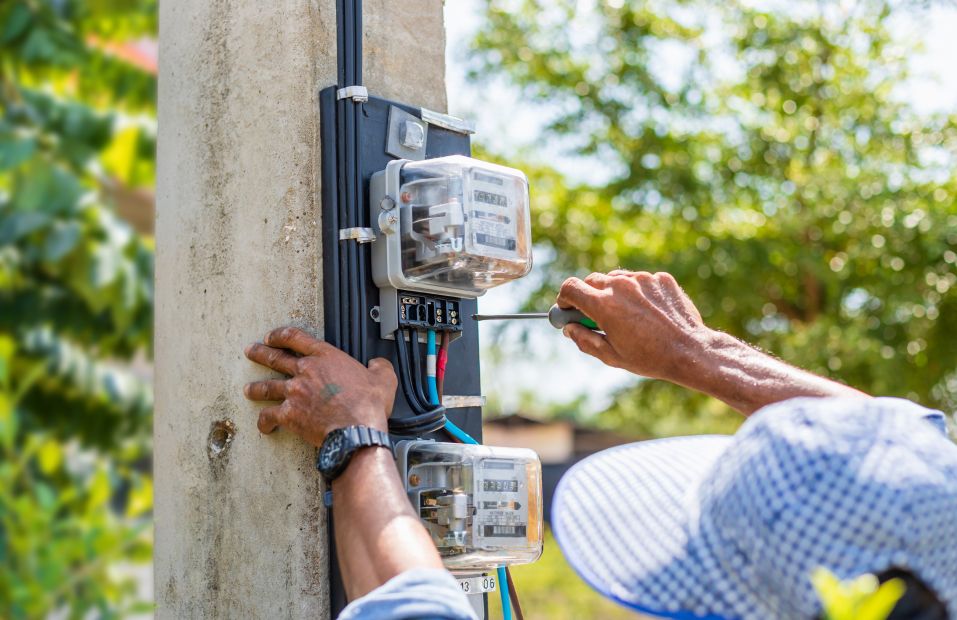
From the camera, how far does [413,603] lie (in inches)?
52.6

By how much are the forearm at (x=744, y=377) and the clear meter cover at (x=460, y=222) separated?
39cm

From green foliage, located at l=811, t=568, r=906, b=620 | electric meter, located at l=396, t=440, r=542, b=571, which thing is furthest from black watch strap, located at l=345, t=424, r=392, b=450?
green foliage, located at l=811, t=568, r=906, b=620

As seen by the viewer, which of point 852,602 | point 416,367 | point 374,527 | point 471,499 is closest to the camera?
point 852,602

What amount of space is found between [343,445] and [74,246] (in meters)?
3.77

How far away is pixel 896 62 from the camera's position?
684 centimetres

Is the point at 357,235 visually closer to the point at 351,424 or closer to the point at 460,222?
the point at 460,222

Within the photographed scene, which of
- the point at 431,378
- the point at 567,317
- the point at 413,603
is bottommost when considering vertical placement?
the point at 413,603

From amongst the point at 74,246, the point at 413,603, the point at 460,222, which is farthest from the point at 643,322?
the point at 74,246

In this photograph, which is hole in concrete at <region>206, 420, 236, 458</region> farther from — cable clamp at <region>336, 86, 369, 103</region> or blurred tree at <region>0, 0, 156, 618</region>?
blurred tree at <region>0, 0, 156, 618</region>

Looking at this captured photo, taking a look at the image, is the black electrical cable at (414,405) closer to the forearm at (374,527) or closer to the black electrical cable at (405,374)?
A: the black electrical cable at (405,374)

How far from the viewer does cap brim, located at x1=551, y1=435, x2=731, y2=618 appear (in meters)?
1.35

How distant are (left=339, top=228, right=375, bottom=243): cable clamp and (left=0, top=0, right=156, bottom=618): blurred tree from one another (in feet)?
9.31

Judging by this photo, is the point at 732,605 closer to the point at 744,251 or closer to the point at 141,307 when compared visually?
the point at 141,307

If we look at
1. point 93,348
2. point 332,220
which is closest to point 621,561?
point 332,220
